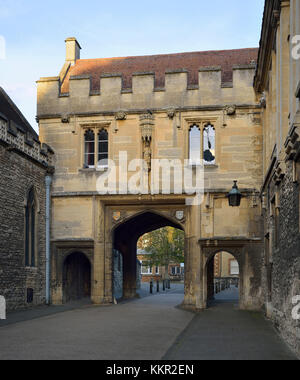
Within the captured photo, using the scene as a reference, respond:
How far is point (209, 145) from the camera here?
21.4m

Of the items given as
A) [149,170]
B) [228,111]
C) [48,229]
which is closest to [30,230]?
[48,229]

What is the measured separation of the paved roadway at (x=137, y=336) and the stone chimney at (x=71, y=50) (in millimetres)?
13280

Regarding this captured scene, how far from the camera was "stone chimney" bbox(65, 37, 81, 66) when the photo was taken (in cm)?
2709

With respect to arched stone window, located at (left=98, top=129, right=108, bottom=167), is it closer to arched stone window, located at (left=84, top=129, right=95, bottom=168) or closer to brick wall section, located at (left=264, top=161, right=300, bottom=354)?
arched stone window, located at (left=84, top=129, right=95, bottom=168)

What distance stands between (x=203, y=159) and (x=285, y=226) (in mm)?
9690

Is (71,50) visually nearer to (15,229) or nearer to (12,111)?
(12,111)

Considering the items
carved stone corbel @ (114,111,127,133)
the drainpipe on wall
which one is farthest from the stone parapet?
carved stone corbel @ (114,111,127,133)

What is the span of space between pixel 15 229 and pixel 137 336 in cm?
763

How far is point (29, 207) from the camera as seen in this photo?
789 inches

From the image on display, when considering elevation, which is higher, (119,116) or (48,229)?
(119,116)

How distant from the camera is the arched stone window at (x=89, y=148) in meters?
22.3

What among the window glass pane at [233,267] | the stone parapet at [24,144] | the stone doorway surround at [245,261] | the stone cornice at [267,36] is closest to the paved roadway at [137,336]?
the stone doorway surround at [245,261]

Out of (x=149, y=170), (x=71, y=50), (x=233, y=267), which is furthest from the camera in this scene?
(x=233, y=267)

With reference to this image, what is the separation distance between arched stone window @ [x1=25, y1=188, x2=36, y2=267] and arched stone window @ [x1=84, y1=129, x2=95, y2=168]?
2986mm
